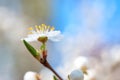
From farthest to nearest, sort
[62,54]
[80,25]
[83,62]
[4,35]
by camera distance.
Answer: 1. [4,35]
2. [80,25]
3. [62,54]
4. [83,62]

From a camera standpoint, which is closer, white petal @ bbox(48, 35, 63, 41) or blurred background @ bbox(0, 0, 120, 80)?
white petal @ bbox(48, 35, 63, 41)

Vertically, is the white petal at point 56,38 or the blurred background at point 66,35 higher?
the blurred background at point 66,35

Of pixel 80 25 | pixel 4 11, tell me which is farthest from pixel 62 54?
pixel 4 11

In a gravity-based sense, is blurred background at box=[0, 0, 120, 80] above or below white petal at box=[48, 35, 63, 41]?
above

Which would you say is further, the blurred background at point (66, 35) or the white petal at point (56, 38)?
the blurred background at point (66, 35)

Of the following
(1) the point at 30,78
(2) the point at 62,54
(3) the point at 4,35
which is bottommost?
(1) the point at 30,78

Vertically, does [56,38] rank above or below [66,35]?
below

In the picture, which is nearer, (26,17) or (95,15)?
(95,15)

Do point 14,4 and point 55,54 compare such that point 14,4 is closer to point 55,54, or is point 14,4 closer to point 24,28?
point 24,28
